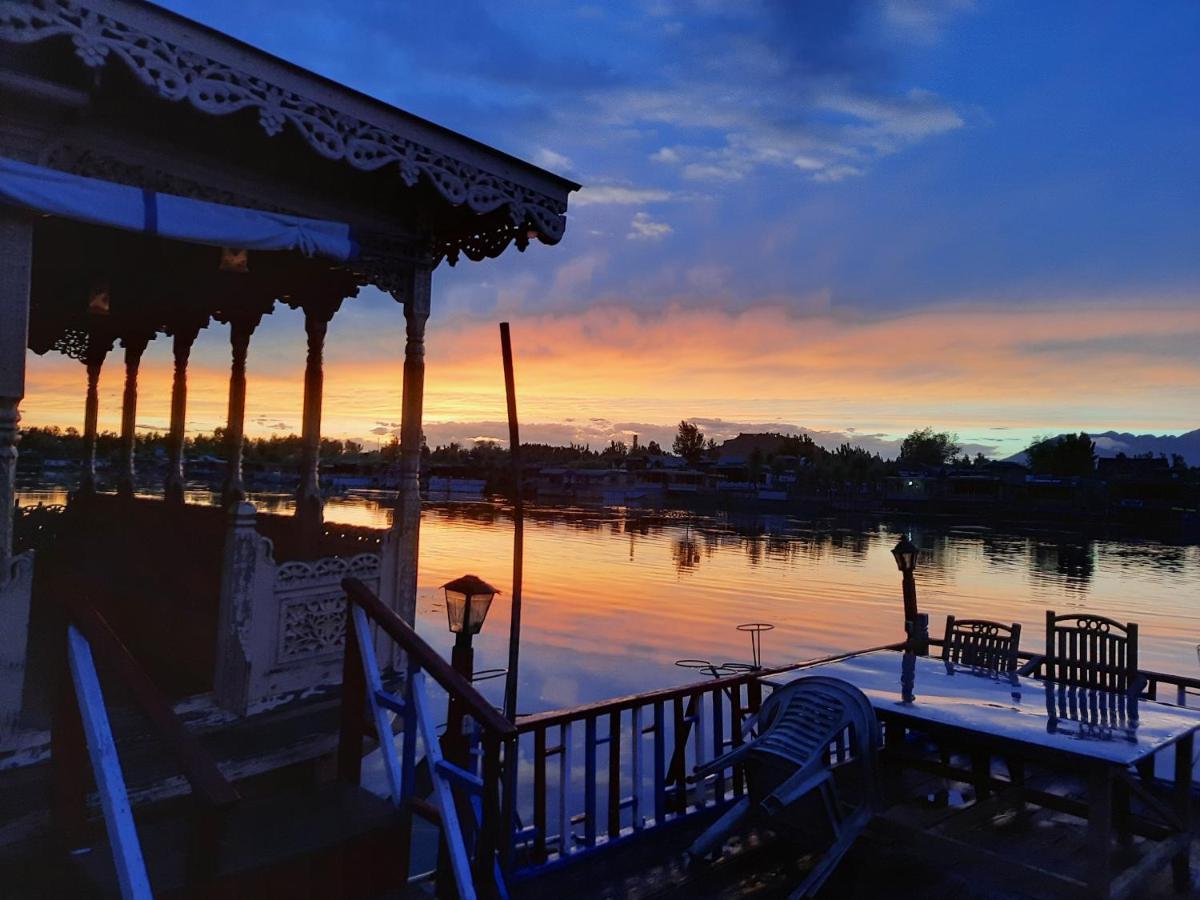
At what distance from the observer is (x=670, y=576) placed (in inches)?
1601

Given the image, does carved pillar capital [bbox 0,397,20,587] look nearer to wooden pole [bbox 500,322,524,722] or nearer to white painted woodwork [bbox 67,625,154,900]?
white painted woodwork [bbox 67,625,154,900]

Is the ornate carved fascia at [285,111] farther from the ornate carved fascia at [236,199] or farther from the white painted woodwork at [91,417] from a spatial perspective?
the white painted woodwork at [91,417]

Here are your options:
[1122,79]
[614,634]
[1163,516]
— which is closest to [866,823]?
[1122,79]

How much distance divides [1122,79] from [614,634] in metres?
20.3

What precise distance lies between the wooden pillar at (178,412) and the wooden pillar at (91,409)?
154 cm

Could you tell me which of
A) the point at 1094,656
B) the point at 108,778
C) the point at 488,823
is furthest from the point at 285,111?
the point at 1094,656

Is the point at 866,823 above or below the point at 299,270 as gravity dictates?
below

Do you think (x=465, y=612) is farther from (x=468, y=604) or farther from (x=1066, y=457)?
(x=1066, y=457)

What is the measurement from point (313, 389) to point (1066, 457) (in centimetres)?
15478

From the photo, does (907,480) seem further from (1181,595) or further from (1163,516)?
(1181,595)

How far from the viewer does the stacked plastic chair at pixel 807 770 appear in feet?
13.9

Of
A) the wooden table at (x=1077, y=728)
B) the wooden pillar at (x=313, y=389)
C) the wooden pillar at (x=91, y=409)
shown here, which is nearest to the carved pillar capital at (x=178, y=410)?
the wooden pillar at (x=91, y=409)

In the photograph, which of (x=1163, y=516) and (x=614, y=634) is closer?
(x=614, y=634)

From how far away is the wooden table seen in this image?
4.05 metres
